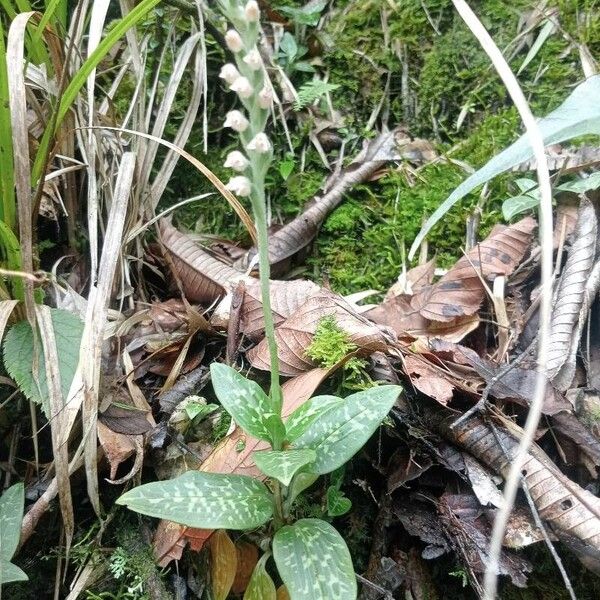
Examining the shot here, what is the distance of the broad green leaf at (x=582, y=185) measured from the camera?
1857mm

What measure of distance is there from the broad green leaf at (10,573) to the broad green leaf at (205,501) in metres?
0.38

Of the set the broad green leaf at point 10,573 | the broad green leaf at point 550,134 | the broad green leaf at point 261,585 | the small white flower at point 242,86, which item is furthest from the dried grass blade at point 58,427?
the broad green leaf at point 550,134

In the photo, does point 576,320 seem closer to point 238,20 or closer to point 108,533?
point 238,20

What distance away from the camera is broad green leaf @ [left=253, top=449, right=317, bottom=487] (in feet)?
3.83

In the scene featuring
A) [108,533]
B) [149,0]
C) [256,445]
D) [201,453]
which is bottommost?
[108,533]

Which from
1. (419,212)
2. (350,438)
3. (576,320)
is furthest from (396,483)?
(419,212)

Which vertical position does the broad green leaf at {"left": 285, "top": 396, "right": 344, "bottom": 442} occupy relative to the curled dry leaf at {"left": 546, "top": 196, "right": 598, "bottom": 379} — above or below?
below

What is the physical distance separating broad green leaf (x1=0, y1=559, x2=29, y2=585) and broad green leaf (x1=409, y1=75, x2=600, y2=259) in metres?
1.19

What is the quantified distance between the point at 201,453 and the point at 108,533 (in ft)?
1.13

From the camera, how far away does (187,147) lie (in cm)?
247

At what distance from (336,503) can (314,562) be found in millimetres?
239

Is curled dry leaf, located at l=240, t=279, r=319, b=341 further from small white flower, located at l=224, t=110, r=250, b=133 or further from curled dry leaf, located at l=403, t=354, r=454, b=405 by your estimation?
small white flower, located at l=224, t=110, r=250, b=133

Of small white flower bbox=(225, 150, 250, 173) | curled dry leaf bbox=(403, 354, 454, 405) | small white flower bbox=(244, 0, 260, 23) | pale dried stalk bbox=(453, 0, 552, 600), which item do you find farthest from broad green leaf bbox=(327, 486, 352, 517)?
small white flower bbox=(244, 0, 260, 23)

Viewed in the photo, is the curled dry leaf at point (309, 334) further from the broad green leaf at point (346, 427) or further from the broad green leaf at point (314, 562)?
the broad green leaf at point (314, 562)
